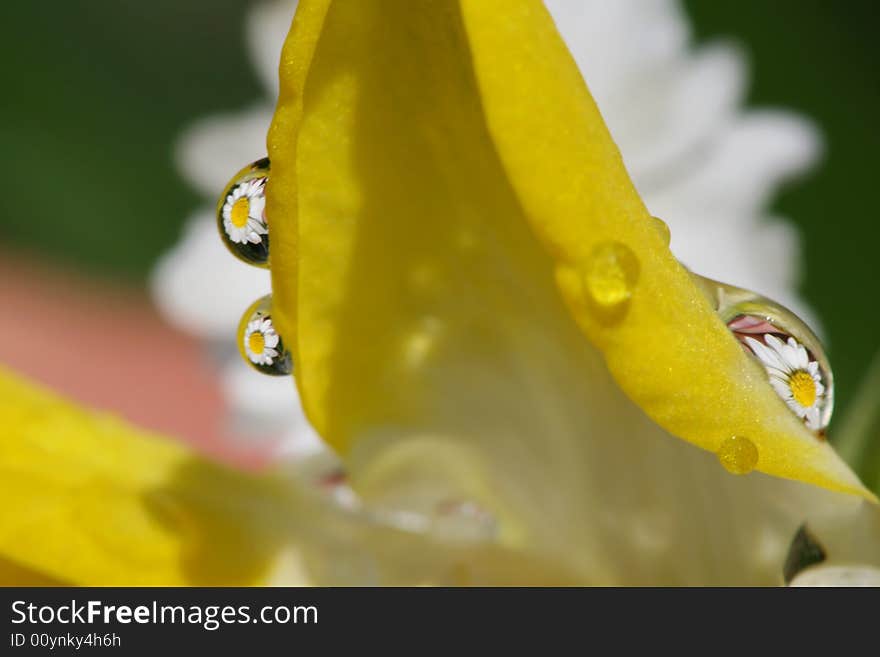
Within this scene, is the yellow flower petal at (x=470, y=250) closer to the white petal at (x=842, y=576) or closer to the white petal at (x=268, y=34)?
the white petal at (x=842, y=576)

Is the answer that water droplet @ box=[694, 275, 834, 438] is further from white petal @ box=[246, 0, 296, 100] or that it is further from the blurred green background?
the blurred green background

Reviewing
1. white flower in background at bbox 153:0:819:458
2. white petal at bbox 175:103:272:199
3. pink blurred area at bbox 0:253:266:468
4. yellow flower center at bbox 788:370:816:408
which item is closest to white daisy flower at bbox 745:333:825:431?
yellow flower center at bbox 788:370:816:408

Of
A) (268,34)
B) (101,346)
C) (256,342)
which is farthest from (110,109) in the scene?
(256,342)

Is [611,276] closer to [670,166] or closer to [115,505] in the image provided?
[115,505]

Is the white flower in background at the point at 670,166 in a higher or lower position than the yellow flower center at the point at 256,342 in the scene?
higher

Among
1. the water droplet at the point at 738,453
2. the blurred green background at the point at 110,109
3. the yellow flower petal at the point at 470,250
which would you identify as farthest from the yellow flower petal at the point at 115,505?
the blurred green background at the point at 110,109

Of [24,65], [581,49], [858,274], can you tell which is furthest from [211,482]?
[24,65]
